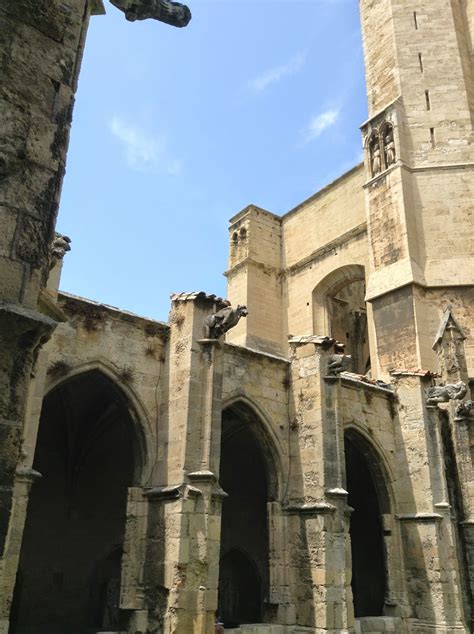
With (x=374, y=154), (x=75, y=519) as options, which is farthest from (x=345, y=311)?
(x=75, y=519)

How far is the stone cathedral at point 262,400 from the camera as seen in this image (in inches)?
121

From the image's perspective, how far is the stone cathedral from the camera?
3.08 metres

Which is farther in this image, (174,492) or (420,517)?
(420,517)

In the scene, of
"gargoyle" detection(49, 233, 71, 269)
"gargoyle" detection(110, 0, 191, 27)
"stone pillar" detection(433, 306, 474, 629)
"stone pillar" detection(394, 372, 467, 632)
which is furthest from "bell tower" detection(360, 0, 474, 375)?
"gargoyle" detection(110, 0, 191, 27)

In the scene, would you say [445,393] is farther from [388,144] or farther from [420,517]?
[388,144]

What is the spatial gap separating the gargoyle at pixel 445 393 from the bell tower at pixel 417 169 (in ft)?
5.32

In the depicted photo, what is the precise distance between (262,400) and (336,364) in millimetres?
1295

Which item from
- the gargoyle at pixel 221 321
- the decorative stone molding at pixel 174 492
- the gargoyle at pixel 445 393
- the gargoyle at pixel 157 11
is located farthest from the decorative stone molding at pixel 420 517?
the gargoyle at pixel 157 11

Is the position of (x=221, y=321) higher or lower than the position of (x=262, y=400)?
higher

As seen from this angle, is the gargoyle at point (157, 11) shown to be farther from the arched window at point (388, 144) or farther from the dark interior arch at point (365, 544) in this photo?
the arched window at point (388, 144)

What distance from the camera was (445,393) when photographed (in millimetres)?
11195

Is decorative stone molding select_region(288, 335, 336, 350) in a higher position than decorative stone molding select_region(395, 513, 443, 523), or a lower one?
higher

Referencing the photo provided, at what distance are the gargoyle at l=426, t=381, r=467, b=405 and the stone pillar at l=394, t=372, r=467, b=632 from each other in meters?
0.13

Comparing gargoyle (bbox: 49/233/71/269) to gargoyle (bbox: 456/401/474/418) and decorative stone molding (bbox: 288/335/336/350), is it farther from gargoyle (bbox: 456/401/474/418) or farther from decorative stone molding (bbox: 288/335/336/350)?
gargoyle (bbox: 456/401/474/418)
